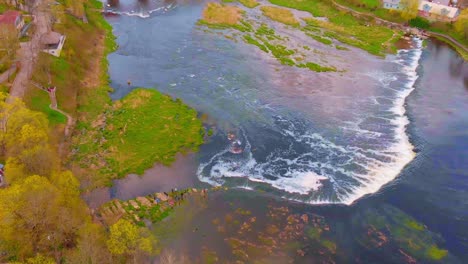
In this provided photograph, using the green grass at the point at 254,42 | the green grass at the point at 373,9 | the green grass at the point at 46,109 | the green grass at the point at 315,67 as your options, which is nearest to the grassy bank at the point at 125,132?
the green grass at the point at 46,109

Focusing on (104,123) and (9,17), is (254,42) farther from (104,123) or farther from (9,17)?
(9,17)

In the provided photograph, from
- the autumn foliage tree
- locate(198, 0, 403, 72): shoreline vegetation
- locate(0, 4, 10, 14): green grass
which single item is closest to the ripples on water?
locate(198, 0, 403, 72): shoreline vegetation

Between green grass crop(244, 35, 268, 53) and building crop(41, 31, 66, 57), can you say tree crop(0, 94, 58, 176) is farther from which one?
green grass crop(244, 35, 268, 53)

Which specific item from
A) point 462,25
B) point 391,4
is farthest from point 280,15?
point 462,25

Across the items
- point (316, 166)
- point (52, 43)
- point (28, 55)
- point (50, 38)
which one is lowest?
point (316, 166)

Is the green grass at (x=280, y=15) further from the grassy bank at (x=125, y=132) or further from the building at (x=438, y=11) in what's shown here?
the grassy bank at (x=125, y=132)

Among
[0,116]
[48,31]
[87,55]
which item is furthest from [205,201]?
[48,31]
